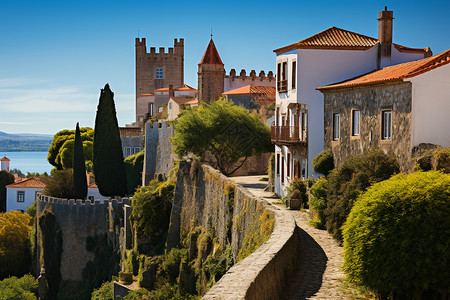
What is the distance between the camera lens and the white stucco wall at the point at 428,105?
17.9 metres

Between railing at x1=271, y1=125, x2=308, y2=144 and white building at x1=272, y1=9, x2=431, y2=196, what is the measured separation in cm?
5

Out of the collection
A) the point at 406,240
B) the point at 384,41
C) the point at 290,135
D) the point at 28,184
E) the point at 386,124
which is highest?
the point at 384,41

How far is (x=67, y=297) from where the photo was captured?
43.0 metres

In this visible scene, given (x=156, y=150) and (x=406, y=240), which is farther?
(x=156, y=150)

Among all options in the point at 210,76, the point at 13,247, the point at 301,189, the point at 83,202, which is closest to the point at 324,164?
the point at 301,189

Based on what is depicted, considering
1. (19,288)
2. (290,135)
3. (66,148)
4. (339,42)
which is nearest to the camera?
(339,42)

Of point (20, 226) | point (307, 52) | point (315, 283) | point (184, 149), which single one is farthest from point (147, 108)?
point (315, 283)

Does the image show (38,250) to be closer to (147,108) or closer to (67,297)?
(67,297)

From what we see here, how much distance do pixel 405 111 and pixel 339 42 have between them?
33.9 ft

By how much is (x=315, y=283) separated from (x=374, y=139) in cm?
928

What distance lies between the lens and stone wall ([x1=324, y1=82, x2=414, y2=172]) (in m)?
18.3

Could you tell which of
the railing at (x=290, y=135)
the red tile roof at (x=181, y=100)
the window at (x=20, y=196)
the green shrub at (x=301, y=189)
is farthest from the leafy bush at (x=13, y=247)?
the green shrub at (x=301, y=189)

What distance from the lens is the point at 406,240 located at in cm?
1037

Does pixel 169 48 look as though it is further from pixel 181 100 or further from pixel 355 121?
pixel 355 121
